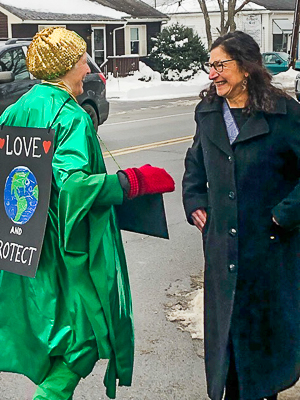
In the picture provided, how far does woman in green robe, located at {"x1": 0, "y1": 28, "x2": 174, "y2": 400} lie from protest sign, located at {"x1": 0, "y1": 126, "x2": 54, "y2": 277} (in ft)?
0.16

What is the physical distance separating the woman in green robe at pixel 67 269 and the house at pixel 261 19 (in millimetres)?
48373

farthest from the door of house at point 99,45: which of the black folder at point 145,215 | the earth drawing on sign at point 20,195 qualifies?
the earth drawing on sign at point 20,195

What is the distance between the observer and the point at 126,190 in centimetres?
283

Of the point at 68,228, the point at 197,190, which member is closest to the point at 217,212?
the point at 197,190

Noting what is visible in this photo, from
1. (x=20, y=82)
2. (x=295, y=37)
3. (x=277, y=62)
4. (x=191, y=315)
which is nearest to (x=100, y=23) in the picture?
(x=277, y=62)

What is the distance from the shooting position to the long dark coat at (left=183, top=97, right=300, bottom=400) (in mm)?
3039

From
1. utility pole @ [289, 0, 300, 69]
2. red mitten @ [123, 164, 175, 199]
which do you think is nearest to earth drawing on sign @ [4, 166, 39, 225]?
red mitten @ [123, 164, 175, 199]

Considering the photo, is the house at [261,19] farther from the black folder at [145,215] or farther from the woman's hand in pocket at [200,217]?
the black folder at [145,215]

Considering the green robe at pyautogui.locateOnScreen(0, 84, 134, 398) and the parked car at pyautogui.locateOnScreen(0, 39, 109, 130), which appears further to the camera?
the parked car at pyautogui.locateOnScreen(0, 39, 109, 130)

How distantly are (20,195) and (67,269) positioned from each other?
1.16ft

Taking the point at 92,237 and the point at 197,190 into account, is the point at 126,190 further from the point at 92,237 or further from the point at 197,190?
the point at 197,190

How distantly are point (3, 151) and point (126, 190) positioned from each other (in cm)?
56

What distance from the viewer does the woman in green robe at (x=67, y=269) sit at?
2801 millimetres

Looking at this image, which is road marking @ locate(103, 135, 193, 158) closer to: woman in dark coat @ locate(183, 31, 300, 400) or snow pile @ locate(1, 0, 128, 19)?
woman in dark coat @ locate(183, 31, 300, 400)
